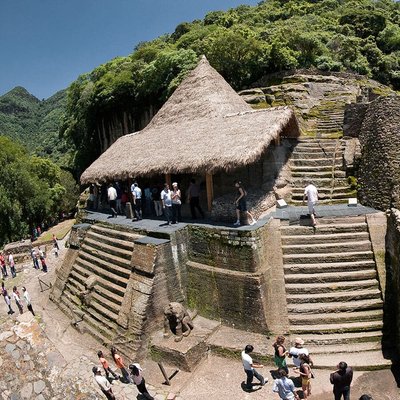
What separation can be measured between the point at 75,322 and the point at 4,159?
2273 cm

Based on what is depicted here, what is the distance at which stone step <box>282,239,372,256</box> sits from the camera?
9164mm

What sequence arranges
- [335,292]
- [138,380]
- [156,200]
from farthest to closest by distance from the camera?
[156,200] → [335,292] → [138,380]

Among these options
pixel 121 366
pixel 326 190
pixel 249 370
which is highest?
pixel 326 190

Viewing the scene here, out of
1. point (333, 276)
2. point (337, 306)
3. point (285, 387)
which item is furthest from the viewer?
point (333, 276)

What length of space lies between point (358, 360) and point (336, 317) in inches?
42.2

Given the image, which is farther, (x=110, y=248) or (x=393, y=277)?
(x=110, y=248)

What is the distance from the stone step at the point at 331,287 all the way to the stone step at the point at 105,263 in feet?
16.8

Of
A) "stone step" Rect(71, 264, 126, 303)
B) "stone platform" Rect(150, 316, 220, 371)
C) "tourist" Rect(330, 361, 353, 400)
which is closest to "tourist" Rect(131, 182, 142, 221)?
"stone step" Rect(71, 264, 126, 303)

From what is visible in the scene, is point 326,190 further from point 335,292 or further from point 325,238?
point 335,292

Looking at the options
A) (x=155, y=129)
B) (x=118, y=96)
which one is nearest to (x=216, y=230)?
(x=155, y=129)

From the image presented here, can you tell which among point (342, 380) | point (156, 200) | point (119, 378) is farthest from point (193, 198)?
point (342, 380)

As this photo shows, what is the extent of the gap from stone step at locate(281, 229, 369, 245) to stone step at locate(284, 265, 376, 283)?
913 millimetres

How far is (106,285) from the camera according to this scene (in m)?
11.1

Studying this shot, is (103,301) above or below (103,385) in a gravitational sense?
above
